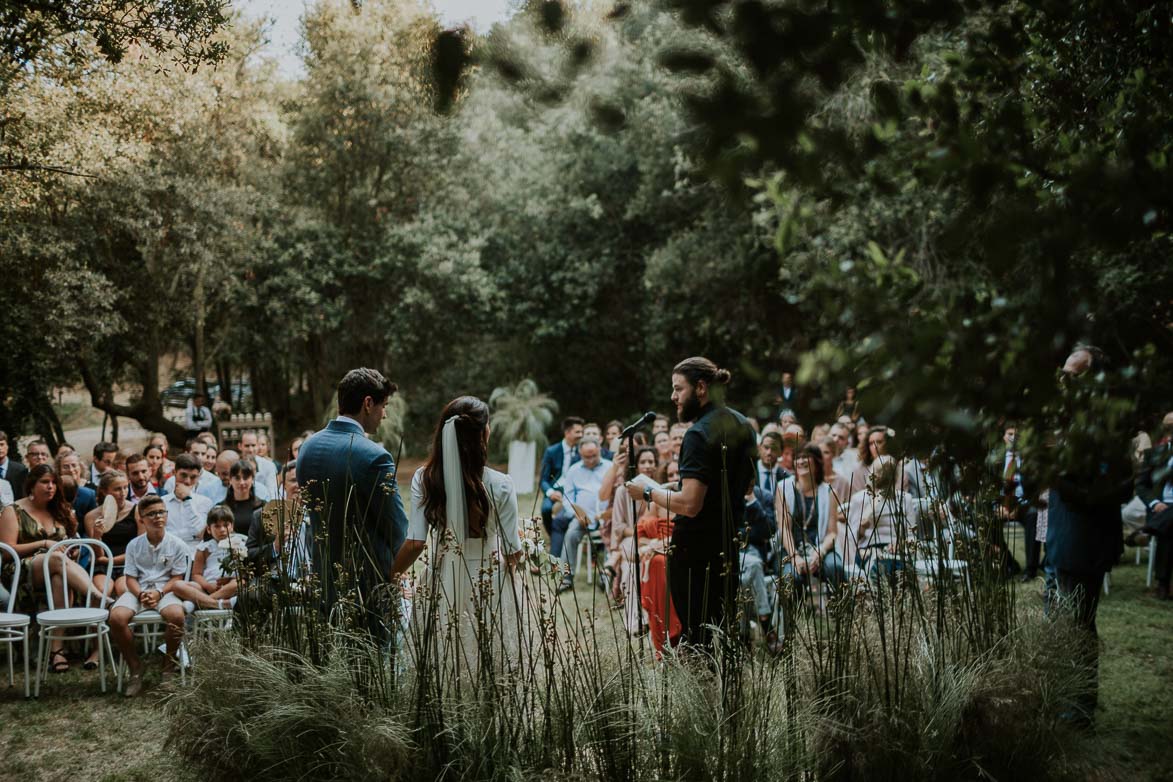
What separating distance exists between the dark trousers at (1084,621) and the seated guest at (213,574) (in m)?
4.42

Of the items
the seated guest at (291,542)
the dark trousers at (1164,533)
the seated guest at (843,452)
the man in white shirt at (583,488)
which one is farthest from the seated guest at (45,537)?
the dark trousers at (1164,533)

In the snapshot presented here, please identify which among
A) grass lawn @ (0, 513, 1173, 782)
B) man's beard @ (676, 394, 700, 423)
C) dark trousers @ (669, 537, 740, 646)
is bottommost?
grass lawn @ (0, 513, 1173, 782)

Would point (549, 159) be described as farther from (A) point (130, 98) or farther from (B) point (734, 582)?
(B) point (734, 582)

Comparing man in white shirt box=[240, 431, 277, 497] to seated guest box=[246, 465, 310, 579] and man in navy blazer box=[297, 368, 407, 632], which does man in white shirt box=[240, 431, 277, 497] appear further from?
man in navy blazer box=[297, 368, 407, 632]

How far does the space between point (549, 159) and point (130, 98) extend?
914 centimetres

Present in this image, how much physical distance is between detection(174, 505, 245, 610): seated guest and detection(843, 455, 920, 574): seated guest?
11.9 feet

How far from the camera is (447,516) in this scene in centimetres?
381

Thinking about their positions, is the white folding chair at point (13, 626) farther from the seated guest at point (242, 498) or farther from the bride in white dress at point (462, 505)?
the bride in white dress at point (462, 505)

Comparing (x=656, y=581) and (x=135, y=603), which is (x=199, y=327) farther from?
(x=656, y=581)

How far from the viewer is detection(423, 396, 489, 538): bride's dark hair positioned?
150 inches

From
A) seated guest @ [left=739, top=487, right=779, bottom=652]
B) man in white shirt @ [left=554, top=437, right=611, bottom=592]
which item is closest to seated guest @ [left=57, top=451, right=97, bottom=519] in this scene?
man in white shirt @ [left=554, top=437, right=611, bottom=592]

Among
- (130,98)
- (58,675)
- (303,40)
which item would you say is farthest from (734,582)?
(303,40)

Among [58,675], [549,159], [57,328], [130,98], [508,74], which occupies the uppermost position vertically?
[549,159]

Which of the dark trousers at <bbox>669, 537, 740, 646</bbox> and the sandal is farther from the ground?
the dark trousers at <bbox>669, 537, 740, 646</bbox>
